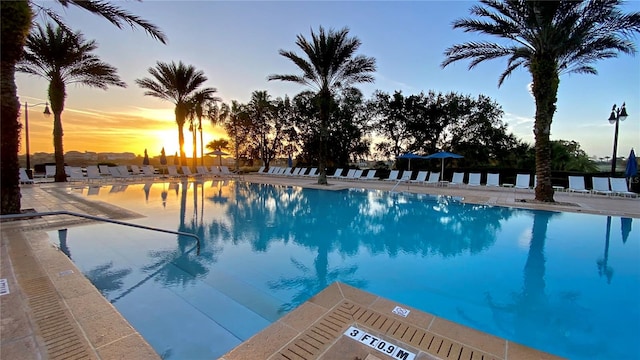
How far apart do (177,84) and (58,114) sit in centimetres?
707

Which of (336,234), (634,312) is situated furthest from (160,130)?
(634,312)

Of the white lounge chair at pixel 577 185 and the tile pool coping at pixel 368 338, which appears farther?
the white lounge chair at pixel 577 185

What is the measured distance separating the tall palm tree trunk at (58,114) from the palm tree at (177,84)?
4.64 m

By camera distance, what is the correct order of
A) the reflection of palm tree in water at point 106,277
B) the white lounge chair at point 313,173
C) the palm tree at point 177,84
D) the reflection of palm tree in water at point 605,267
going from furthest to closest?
the white lounge chair at point 313,173, the palm tree at point 177,84, the reflection of palm tree in water at point 605,267, the reflection of palm tree in water at point 106,277

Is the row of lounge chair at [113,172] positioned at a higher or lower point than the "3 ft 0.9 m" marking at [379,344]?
higher

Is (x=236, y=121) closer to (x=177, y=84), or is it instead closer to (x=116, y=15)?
(x=177, y=84)

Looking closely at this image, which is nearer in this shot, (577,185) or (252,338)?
(252,338)

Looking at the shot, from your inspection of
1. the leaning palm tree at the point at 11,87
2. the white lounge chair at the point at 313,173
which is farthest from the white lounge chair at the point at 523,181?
the leaning palm tree at the point at 11,87

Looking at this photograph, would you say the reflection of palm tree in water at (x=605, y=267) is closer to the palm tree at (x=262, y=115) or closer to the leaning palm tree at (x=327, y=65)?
the leaning palm tree at (x=327, y=65)

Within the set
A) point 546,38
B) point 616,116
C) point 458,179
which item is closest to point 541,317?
point 546,38

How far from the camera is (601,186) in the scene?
38.9 feet

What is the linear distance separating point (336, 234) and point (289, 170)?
1623 centimetres

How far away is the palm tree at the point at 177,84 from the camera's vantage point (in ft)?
62.4

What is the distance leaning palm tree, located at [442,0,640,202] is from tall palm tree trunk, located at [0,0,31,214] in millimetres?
11929
